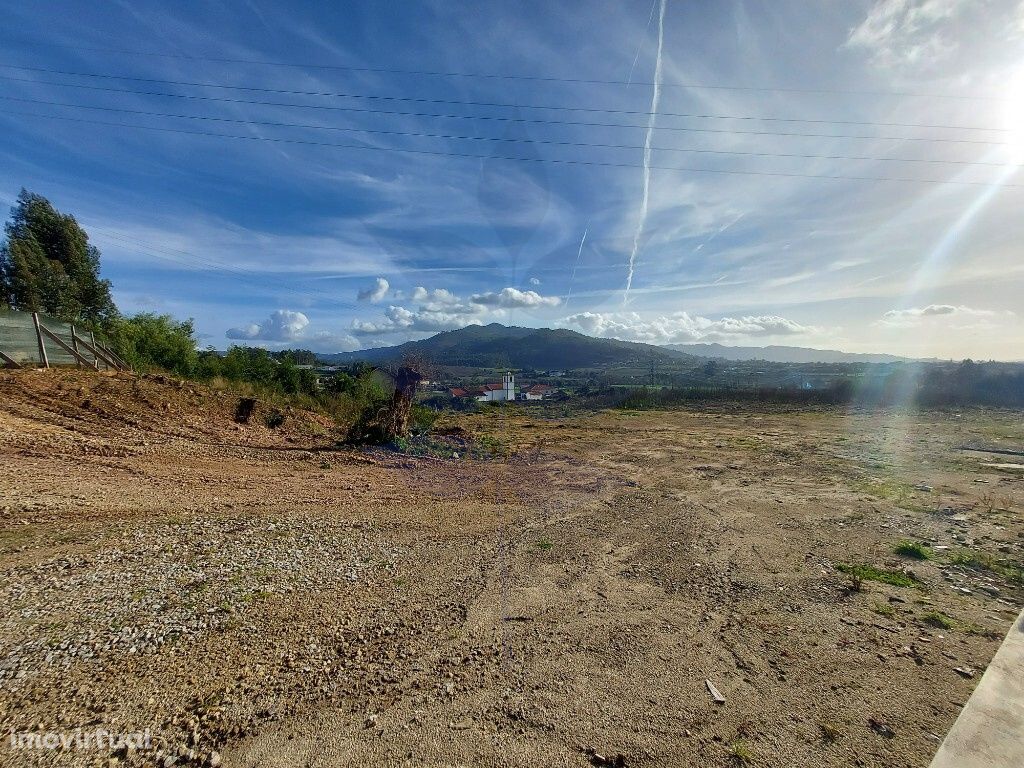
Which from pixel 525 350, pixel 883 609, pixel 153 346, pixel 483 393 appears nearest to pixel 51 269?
pixel 153 346

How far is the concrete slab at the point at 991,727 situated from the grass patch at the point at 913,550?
278 centimetres

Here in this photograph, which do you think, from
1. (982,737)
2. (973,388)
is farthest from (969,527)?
(973,388)

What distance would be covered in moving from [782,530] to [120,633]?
8.64 meters

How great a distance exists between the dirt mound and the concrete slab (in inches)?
506

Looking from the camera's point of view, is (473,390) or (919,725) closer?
(919,725)

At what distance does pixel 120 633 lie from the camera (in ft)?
11.7

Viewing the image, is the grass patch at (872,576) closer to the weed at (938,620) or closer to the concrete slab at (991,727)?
the weed at (938,620)

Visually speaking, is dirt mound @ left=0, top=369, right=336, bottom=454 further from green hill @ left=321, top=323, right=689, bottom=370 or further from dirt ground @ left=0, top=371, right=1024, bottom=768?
green hill @ left=321, top=323, right=689, bottom=370

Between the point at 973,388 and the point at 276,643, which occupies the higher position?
the point at 973,388

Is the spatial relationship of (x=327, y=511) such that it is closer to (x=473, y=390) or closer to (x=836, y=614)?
(x=836, y=614)

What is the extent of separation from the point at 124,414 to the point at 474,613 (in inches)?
483

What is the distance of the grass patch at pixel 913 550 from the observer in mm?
5938

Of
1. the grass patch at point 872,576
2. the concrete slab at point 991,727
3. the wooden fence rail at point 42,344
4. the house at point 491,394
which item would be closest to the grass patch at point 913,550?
the grass patch at point 872,576

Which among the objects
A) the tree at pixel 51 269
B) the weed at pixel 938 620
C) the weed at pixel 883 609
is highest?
the tree at pixel 51 269
